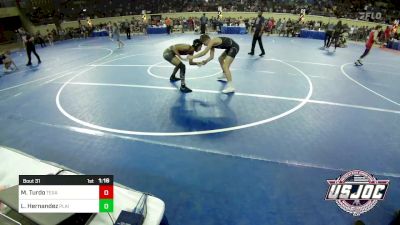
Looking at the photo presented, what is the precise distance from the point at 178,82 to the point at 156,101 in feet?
6.39

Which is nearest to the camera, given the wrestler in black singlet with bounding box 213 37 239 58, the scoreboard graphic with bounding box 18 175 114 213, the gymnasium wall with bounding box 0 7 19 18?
the scoreboard graphic with bounding box 18 175 114 213

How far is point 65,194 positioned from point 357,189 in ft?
10.1

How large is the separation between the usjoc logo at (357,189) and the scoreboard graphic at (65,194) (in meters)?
2.39

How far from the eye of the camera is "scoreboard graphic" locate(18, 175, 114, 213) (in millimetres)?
2381

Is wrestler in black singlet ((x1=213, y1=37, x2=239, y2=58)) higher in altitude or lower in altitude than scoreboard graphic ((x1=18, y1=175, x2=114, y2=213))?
higher

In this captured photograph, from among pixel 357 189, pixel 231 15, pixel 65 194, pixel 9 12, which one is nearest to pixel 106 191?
pixel 65 194

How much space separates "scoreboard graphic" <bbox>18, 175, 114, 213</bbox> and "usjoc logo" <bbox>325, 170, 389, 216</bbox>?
2.39 meters

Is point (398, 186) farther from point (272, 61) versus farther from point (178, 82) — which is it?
point (272, 61)

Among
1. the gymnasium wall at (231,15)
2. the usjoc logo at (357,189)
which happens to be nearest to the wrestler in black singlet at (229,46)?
the usjoc logo at (357,189)

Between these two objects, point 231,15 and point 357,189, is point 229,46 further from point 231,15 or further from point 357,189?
point 231,15

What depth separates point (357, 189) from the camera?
3.00 meters

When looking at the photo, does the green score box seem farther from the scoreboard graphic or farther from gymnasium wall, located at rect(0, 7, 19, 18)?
gymnasium wall, located at rect(0, 7, 19, 18)

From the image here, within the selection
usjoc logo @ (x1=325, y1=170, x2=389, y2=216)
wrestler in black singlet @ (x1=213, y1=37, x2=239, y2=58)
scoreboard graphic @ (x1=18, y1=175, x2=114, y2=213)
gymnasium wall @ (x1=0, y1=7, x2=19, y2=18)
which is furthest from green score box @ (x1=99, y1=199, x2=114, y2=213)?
gymnasium wall @ (x1=0, y1=7, x2=19, y2=18)

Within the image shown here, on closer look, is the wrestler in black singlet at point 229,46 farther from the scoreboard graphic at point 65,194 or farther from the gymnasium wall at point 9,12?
the gymnasium wall at point 9,12
